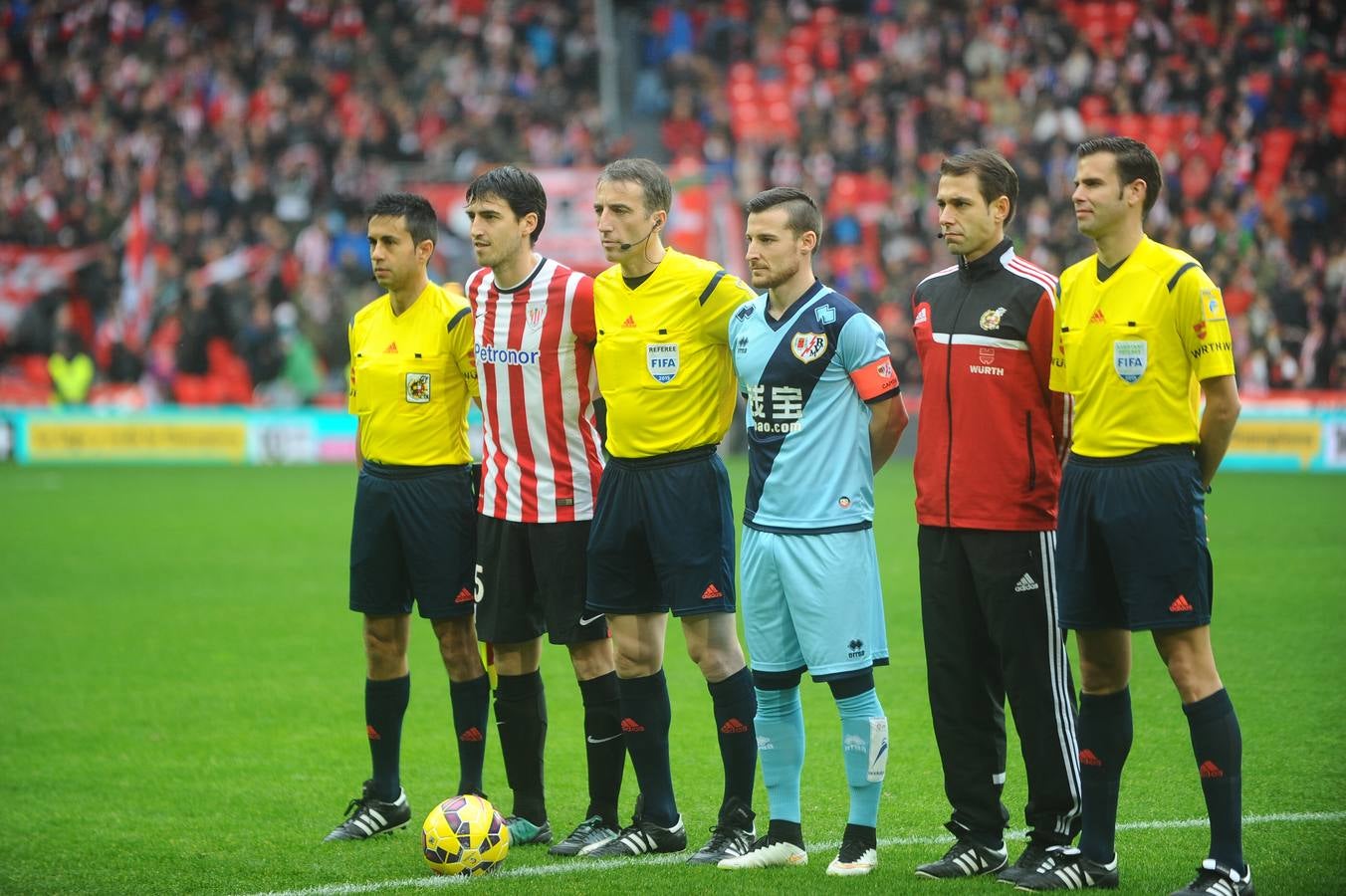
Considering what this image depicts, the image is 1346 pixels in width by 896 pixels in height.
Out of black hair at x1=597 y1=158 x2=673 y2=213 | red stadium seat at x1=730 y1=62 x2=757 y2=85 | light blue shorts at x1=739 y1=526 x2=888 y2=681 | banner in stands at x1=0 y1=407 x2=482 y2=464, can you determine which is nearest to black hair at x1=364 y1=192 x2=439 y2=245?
black hair at x1=597 y1=158 x2=673 y2=213

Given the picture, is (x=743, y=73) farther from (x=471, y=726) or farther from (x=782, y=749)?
Result: (x=782, y=749)

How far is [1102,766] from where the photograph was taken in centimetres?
517

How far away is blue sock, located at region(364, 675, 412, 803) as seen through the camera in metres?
6.39

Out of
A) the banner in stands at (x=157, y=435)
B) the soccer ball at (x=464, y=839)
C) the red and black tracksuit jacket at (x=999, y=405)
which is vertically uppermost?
the red and black tracksuit jacket at (x=999, y=405)

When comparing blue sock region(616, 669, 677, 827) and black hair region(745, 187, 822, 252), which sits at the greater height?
black hair region(745, 187, 822, 252)

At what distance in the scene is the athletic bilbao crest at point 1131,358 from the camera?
501 centimetres

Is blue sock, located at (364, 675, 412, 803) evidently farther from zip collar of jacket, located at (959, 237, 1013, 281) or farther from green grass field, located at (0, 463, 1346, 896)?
zip collar of jacket, located at (959, 237, 1013, 281)

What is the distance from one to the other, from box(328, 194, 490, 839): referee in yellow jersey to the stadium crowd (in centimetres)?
1842

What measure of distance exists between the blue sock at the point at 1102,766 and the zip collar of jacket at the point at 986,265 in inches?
58.7

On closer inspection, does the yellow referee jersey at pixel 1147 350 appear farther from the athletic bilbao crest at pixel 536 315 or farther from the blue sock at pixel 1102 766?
the athletic bilbao crest at pixel 536 315

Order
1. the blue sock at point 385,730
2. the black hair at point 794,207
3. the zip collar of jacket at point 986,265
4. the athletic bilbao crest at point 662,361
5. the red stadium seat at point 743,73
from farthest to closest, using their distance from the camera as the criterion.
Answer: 1. the red stadium seat at point 743,73
2. the blue sock at point 385,730
3. the athletic bilbao crest at point 662,361
4. the black hair at point 794,207
5. the zip collar of jacket at point 986,265

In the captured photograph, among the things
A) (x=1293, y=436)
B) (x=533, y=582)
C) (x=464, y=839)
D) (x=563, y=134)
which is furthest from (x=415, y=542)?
(x=563, y=134)

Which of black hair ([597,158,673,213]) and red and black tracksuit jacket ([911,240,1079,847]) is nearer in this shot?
red and black tracksuit jacket ([911,240,1079,847])

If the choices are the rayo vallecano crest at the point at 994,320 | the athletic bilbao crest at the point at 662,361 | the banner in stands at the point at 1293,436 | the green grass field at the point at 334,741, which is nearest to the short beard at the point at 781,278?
the athletic bilbao crest at the point at 662,361
